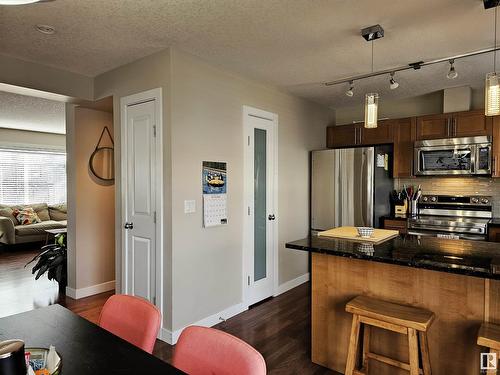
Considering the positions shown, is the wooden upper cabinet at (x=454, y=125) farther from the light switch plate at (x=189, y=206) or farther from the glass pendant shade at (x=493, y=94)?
the light switch plate at (x=189, y=206)

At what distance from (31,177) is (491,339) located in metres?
8.79

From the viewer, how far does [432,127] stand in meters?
4.09

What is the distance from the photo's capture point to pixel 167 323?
293cm

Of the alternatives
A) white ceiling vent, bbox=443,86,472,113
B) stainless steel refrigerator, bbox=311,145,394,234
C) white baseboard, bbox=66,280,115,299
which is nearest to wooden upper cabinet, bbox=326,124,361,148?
stainless steel refrigerator, bbox=311,145,394,234

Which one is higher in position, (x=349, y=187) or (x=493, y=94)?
(x=493, y=94)

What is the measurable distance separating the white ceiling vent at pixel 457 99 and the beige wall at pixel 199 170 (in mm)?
1916

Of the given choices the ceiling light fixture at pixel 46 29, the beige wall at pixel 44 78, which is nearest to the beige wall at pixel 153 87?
the beige wall at pixel 44 78

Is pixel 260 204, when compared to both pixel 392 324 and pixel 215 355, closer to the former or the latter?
pixel 392 324

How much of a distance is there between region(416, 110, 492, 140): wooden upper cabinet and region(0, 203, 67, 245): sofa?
7.08 m

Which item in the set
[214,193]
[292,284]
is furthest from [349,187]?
[214,193]

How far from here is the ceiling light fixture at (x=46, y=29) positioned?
8.06ft

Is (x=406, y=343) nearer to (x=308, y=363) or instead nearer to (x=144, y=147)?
(x=308, y=363)

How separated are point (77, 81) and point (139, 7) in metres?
1.74

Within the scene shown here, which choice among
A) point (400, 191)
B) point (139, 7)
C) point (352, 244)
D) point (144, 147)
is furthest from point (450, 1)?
point (400, 191)
